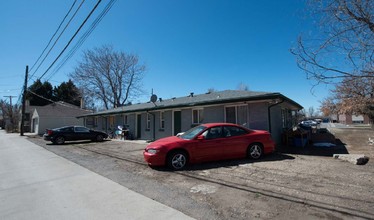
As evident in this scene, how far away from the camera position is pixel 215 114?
14.0 meters

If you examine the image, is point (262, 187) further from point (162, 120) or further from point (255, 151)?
point (162, 120)

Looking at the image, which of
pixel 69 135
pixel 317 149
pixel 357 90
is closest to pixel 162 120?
pixel 69 135

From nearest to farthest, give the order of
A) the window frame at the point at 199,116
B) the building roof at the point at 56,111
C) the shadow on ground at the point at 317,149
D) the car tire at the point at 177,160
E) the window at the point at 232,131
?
1. the car tire at the point at 177,160
2. the window at the point at 232,131
3. the shadow on ground at the point at 317,149
4. the window frame at the point at 199,116
5. the building roof at the point at 56,111

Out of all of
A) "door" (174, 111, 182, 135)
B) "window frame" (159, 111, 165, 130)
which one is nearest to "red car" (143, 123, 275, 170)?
"door" (174, 111, 182, 135)

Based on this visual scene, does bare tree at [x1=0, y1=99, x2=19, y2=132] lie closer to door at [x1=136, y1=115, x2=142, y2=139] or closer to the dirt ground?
door at [x1=136, y1=115, x2=142, y2=139]

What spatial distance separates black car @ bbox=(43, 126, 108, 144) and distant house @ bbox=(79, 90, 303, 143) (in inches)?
121

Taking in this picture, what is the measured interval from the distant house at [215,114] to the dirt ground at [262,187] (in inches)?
144

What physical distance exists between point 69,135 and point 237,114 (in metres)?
14.8

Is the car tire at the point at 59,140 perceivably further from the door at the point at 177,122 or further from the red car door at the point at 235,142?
the red car door at the point at 235,142

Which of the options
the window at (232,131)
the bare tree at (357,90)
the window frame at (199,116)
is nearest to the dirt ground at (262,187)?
the window at (232,131)

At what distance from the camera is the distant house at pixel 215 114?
12.0m

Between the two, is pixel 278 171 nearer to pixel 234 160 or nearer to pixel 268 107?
pixel 234 160

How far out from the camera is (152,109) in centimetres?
1769

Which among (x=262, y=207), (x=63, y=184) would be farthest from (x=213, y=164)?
(x=63, y=184)
